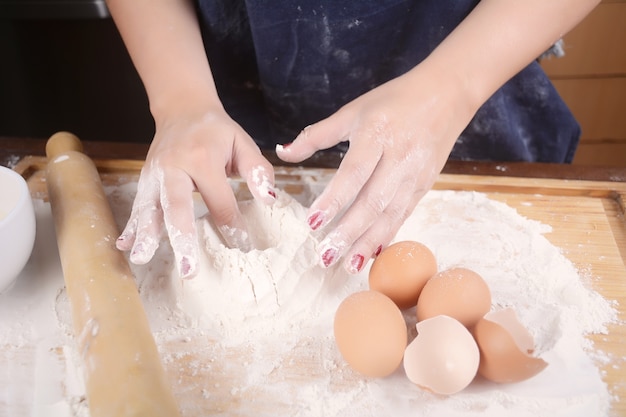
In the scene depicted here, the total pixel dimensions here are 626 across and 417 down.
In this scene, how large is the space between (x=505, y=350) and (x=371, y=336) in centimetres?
18

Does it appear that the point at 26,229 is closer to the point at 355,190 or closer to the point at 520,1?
the point at 355,190

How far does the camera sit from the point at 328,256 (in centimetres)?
88

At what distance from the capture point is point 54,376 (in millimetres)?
835

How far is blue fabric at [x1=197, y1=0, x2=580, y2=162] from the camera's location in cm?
121

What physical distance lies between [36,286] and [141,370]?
1.25ft

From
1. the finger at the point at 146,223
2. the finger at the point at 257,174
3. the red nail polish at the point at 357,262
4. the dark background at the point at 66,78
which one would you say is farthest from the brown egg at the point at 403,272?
the dark background at the point at 66,78

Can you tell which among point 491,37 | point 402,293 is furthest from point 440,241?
point 491,37

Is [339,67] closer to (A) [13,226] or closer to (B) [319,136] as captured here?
(B) [319,136]

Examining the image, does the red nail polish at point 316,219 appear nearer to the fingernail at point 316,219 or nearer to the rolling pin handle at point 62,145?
the fingernail at point 316,219

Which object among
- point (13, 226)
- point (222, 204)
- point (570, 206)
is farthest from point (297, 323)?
point (570, 206)

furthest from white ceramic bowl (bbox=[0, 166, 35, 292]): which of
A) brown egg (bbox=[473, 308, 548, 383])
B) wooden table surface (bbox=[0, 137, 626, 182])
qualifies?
brown egg (bbox=[473, 308, 548, 383])

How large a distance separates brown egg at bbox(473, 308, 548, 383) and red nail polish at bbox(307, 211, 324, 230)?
0.28 m

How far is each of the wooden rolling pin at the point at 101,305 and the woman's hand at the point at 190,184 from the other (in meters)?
0.05

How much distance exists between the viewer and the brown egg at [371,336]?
784 mm
